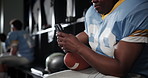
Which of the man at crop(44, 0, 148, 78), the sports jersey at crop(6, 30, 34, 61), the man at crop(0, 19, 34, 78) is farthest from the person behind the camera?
the sports jersey at crop(6, 30, 34, 61)

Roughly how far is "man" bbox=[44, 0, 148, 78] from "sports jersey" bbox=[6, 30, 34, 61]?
293 centimetres

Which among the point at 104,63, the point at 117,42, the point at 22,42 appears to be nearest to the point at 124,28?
the point at 117,42

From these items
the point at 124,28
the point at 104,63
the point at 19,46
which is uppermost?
the point at 124,28

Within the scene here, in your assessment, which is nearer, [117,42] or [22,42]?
[117,42]

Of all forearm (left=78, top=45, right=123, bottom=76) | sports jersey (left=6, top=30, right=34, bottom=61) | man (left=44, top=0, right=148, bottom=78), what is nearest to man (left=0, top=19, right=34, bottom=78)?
sports jersey (left=6, top=30, right=34, bottom=61)

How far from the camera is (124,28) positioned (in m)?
1.14

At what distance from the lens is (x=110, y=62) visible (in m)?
1.09

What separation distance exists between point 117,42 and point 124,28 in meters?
0.09

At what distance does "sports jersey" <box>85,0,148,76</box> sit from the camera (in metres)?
1.08

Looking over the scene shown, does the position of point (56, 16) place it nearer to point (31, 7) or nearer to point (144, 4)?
point (31, 7)

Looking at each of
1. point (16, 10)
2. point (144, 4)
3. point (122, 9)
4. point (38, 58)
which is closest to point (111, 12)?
point (122, 9)

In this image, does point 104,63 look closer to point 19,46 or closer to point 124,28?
point 124,28

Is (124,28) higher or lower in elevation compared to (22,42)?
higher

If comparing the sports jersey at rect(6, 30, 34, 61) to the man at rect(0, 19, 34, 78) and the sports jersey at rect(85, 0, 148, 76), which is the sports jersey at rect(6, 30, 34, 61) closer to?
the man at rect(0, 19, 34, 78)
